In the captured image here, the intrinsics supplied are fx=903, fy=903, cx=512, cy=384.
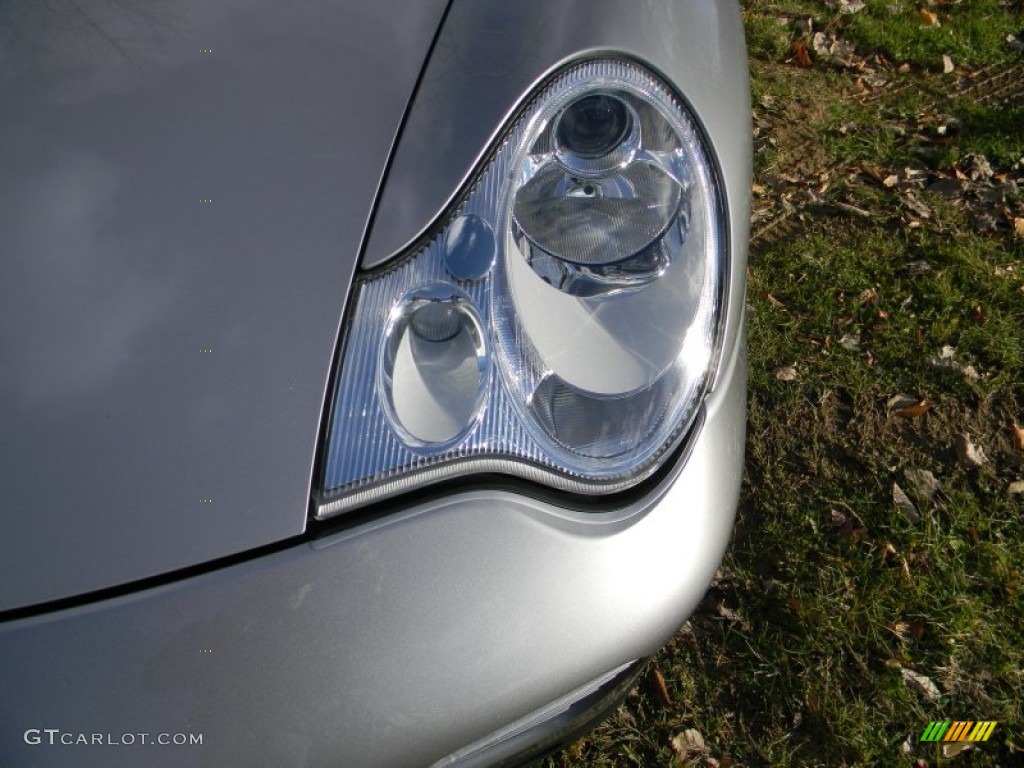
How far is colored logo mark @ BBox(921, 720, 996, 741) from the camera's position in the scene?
1.88m

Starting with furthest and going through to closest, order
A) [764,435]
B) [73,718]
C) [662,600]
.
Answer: [764,435] < [662,600] < [73,718]

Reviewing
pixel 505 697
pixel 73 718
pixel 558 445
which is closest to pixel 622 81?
pixel 558 445

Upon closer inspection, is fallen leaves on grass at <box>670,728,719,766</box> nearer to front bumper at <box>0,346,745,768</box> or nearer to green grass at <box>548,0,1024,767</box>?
green grass at <box>548,0,1024,767</box>

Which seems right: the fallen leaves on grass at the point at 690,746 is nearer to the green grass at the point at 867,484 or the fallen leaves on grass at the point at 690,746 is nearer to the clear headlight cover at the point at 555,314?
the green grass at the point at 867,484

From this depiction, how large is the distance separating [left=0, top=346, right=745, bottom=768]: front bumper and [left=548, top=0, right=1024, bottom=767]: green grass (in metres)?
0.97

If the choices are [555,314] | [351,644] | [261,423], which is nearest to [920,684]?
[555,314]

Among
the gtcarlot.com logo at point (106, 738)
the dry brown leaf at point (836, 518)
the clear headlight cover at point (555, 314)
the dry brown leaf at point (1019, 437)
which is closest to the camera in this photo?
the gtcarlot.com logo at point (106, 738)

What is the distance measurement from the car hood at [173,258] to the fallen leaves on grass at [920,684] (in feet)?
4.94

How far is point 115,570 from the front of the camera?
104 centimetres

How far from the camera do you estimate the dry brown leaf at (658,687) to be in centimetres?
199

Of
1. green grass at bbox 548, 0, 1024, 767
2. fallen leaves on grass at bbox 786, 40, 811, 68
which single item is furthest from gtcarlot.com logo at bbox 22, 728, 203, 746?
fallen leaves on grass at bbox 786, 40, 811, 68

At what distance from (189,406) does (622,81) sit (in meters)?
0.73

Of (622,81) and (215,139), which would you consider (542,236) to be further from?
(215,139)

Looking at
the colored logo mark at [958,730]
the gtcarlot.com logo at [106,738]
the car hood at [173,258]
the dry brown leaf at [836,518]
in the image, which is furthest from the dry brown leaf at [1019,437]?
the gtcarlot.com logo at [106,738]
